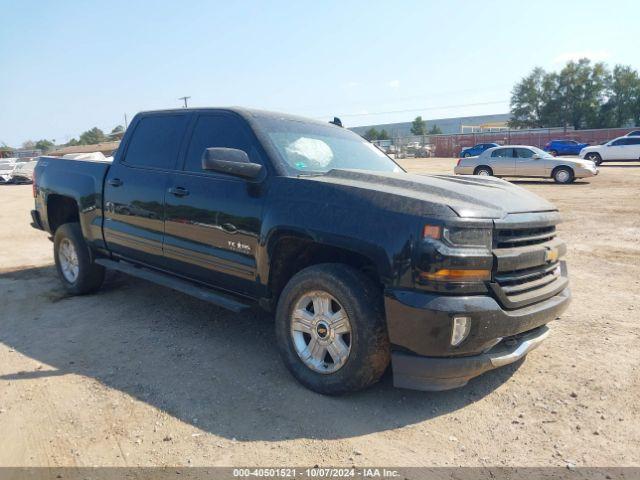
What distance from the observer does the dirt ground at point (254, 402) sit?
9.39ft

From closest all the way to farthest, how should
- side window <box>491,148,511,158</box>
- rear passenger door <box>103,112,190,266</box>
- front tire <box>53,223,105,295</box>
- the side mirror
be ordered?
the side mirror
rear passenger door <box>103,112,190,266</box>
front tire <box>53,223,105,295</box>
side window <box>491,148,511,158</box>

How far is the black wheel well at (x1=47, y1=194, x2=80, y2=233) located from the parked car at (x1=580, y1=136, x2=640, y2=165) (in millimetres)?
31946

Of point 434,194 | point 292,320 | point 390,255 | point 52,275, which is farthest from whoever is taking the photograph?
point 52,275

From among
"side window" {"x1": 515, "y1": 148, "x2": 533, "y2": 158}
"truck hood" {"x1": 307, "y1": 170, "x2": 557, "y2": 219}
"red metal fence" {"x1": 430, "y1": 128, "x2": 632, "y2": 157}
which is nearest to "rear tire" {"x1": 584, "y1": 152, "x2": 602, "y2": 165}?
"side window" {"x1": 515, "y1": 148, "x2": 533, "y2": 158}

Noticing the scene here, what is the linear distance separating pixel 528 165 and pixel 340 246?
1944cm

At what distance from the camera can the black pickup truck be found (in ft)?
9.86

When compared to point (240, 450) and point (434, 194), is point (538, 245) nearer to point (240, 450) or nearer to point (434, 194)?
point (434, 194)

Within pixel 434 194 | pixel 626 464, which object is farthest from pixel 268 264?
pixel 626 464

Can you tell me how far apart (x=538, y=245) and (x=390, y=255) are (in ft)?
3.72

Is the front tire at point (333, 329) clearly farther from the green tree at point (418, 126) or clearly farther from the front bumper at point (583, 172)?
the green tree at point (418, 126)

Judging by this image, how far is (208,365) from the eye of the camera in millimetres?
3936

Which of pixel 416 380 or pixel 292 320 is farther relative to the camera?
pixel 292 320

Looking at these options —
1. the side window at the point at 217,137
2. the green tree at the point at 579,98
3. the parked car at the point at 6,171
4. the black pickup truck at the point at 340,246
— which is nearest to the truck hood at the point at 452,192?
the black pickup truck at the point at 340,246

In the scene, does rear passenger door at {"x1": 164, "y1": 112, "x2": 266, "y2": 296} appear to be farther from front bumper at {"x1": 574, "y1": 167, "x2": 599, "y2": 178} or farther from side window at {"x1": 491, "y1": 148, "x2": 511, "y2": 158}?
front bumper at {"x1": 574, "y1": 167, "x2": 599, "y2": 178}
